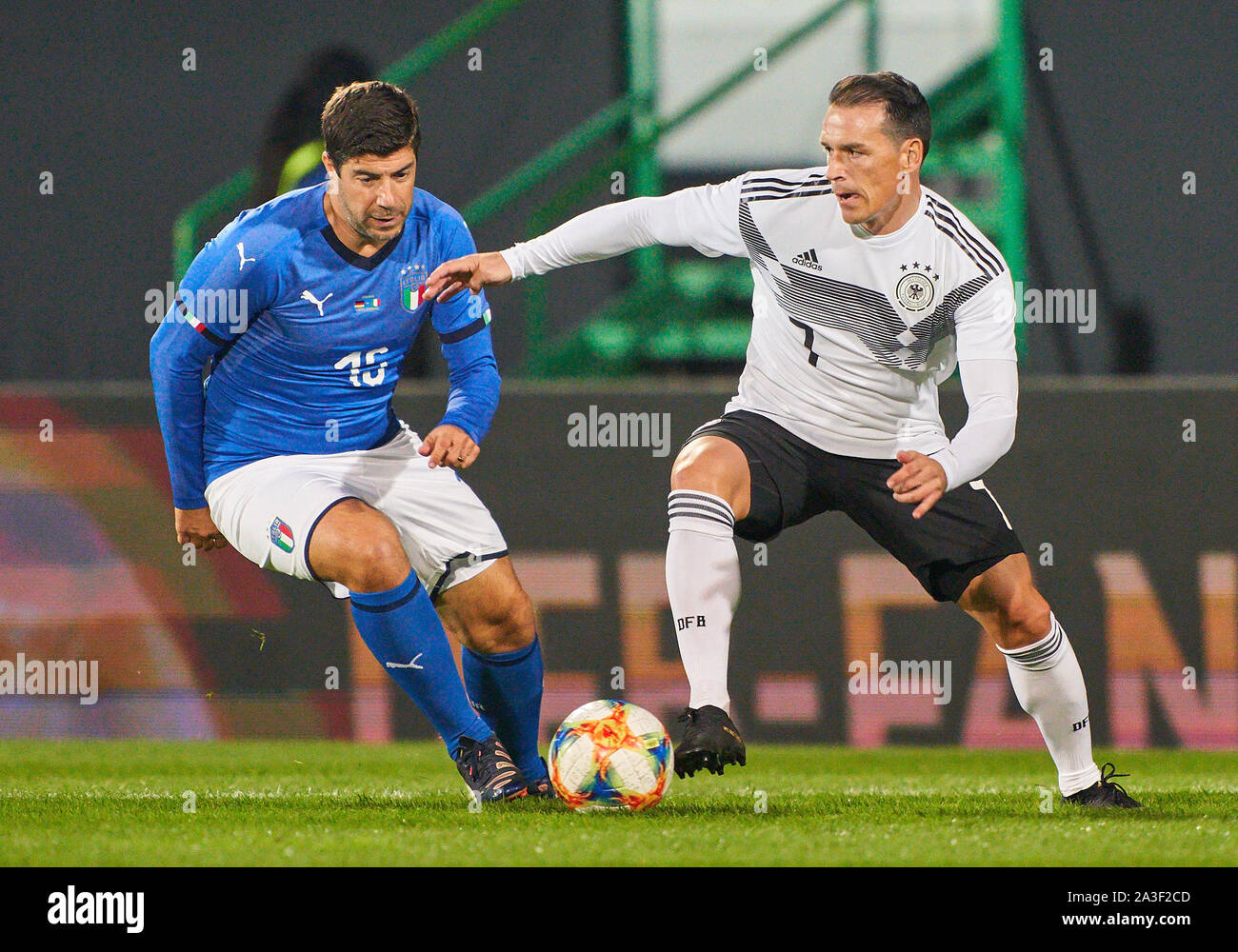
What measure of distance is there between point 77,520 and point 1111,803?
4166 millimetres

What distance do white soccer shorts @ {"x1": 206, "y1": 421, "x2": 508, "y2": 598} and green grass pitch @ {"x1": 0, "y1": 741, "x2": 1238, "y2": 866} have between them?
657 millimetres

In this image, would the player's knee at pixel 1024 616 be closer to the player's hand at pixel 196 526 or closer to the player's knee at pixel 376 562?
the player's knee at pixel 376 562

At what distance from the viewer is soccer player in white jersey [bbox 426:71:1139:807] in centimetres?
405

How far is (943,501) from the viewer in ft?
14.1

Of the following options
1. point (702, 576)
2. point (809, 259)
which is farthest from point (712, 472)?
point (809, 259)

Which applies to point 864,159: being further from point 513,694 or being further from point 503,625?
point 513,694

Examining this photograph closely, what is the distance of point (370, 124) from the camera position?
411 centimetres

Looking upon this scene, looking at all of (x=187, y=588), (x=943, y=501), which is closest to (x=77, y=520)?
(x=187, y=588)

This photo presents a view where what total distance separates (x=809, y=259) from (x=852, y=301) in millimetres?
157

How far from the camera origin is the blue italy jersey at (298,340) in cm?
426

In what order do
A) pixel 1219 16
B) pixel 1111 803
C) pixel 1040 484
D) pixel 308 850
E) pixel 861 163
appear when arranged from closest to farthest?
A: 1. pixel 308 850
2. pixel 861 163
3. pixel 1111 803
4. pixel 1040 484
5. pixel 1219 16

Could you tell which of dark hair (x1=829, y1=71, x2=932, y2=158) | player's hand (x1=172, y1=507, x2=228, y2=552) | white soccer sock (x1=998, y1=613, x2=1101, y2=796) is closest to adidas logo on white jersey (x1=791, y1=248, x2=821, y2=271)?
dark hair (x1=829, y1=71, x2=932, y2=158)

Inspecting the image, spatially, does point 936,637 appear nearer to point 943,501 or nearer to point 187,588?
point 943,501

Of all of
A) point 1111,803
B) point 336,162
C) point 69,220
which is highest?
point 69,220
